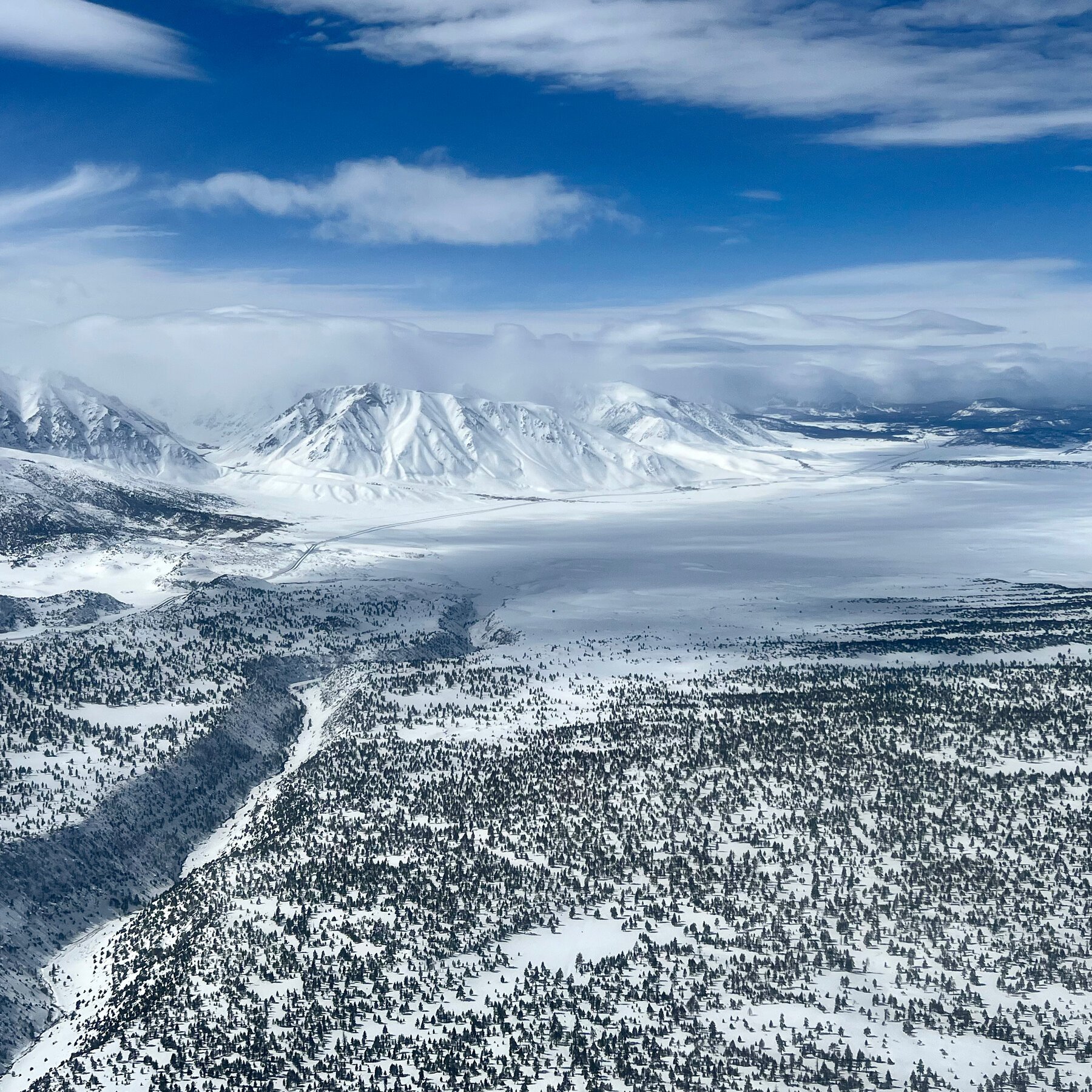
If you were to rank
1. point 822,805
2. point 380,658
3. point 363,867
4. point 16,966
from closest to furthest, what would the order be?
point 16,966 < point 363,867 < point 822,805 < point 380,658

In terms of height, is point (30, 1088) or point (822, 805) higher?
point (822, 805)

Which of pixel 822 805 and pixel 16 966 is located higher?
pixel 822 805

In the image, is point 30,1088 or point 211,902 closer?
point 30,1088

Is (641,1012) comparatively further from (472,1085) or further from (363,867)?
(363,867)

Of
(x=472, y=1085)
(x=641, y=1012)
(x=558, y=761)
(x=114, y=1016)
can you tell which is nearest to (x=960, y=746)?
(x=558, y=761)

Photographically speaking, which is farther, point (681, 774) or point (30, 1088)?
point (681, 774)

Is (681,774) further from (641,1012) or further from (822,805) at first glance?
(641,1012)

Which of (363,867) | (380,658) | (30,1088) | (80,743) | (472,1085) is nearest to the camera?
(472,1085)

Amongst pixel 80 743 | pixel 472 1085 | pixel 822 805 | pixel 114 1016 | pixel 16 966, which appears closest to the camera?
pixel 472 1085

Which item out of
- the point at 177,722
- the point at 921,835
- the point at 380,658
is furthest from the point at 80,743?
the point at 921,835

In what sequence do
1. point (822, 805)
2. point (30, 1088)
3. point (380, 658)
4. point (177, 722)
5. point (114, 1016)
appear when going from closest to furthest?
point (30, 1088), point (114, 1016), point (822, 805), point (177, 722), point (380, 658)
